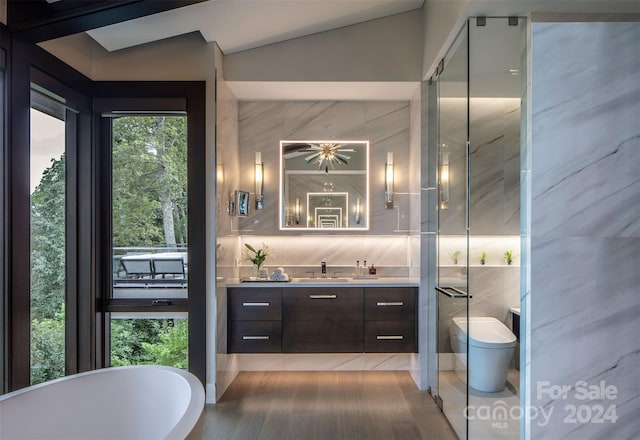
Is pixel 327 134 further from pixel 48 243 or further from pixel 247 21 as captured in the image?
pixel 48 243

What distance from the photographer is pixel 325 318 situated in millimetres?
4004

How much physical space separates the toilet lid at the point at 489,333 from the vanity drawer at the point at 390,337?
1234 millimetres

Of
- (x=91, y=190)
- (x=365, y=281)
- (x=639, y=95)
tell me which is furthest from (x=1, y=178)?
(x=639, y=95)

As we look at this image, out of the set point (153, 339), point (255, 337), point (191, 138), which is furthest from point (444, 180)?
point (153, 339)

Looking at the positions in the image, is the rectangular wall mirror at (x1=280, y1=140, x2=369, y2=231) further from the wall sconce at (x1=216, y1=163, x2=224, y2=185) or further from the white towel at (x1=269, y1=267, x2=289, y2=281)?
the wall sconce at (x1=216, y1=163, x2=224, y2=185)

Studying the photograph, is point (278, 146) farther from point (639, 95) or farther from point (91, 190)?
point (639, 95)

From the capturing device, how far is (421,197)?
3.89m

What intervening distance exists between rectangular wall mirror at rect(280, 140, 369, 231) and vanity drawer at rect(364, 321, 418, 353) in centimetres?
105

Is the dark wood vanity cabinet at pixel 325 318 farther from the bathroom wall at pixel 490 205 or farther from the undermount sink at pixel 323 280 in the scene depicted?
the bathroom wall at pixel 490 205

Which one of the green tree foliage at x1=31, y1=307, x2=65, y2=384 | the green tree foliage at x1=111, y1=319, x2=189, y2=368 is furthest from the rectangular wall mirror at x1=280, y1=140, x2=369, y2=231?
the green tree foliage at x1=31, y1=307, x2=65, y2=384

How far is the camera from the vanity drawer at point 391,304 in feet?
13.0

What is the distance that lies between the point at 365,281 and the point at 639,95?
2.56 metres

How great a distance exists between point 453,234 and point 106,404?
7.87 ft

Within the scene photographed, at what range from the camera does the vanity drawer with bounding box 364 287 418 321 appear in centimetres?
397
